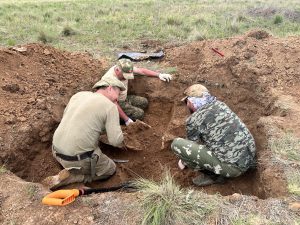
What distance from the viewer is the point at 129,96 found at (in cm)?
636

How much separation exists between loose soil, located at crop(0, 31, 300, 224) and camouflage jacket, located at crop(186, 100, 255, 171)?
0.71ft

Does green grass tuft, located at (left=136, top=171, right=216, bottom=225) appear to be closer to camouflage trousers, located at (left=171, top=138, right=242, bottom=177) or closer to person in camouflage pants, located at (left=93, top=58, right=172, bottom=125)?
camouflage trousers, located at (left=171, top=138, right=242, bottom=177)

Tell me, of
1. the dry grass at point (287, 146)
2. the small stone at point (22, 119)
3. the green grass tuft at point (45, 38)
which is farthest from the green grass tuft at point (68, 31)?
the dry grass at point (287, 146)

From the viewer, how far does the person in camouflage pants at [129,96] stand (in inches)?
221

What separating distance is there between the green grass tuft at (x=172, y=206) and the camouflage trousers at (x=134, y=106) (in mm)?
2637

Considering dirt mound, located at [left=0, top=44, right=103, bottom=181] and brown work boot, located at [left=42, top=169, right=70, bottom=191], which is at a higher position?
dirt mound, located at [left=0, top=44, right=103, bottom=181]

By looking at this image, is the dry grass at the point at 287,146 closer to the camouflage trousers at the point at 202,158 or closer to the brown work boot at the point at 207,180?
the camouflage trousers at the point at 202,158

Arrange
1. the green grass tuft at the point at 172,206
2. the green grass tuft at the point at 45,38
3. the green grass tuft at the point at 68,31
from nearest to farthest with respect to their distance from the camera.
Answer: the green grass tuft at the point at 172,206
the green grass tuft at the point at 45,38
the green grass tuft at the point at 68,31

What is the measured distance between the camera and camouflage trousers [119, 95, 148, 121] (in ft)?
19.8

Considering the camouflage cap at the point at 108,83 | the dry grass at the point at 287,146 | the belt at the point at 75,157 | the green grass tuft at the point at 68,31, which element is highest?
the camouflage cap at the point at 108,83

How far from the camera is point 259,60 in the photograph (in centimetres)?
637

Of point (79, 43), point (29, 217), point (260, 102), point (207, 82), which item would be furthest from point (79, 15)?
point (29, 217)

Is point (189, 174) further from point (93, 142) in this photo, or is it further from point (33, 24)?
point (33, 24)

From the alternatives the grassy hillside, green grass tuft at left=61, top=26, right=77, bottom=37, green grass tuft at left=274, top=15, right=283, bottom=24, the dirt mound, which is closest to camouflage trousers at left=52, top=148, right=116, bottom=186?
the dirt mound
